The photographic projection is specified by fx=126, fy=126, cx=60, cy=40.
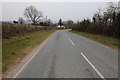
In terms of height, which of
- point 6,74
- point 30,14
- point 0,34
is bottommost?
point 6,74

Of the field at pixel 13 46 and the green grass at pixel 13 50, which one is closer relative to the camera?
the green grass at pixel 13 50

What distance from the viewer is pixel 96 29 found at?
112 feet

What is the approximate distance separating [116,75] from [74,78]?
1931 mm

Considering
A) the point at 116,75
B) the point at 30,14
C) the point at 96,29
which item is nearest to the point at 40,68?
the point at 116,75

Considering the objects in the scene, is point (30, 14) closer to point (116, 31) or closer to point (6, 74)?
point (116, 31)

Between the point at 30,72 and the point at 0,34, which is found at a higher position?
the point at 0,34

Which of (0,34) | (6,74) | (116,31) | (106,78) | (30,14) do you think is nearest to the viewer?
(106,78)

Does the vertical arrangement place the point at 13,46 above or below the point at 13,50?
above

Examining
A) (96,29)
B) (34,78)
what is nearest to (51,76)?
(34,78)

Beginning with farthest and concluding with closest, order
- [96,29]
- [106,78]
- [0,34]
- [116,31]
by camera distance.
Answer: [96,29]
[116,31]
[0,34]
[106,78]

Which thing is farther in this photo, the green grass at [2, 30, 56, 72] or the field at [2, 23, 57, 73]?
the field at [2, 23, 57, 73]

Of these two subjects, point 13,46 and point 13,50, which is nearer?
point 13,50

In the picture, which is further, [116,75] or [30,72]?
[30,72]

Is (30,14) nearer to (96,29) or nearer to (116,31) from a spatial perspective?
(96,29)
